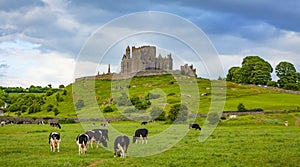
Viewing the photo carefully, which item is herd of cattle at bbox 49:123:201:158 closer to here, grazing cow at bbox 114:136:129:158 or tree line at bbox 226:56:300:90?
grazing cow at bbox 114:136:129:158

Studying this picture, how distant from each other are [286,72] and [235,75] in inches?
951

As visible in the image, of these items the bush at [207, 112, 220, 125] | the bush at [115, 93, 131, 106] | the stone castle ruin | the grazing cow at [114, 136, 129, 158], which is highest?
the stone castle ruin

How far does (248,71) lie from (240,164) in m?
140

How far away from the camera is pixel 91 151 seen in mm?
26578

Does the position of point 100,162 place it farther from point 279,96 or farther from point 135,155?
point 279,96

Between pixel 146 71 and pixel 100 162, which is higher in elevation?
pixel 146 71

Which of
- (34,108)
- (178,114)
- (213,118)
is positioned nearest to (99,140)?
(213,118)

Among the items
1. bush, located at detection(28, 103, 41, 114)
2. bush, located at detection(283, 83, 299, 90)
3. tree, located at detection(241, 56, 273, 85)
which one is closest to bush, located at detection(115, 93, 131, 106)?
bush, located at detection(28, 103, 41, 114)

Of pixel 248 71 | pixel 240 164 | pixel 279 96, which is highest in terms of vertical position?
pixel 248 71

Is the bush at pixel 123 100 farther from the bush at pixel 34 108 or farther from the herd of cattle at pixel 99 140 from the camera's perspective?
the herd of cattle at pixel 99 140

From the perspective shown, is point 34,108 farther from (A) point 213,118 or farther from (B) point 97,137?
(B) point 97,137

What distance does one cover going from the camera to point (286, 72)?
473 feet

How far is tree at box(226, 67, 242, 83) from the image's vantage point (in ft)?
525

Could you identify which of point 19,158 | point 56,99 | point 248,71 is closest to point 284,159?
point 19,158
